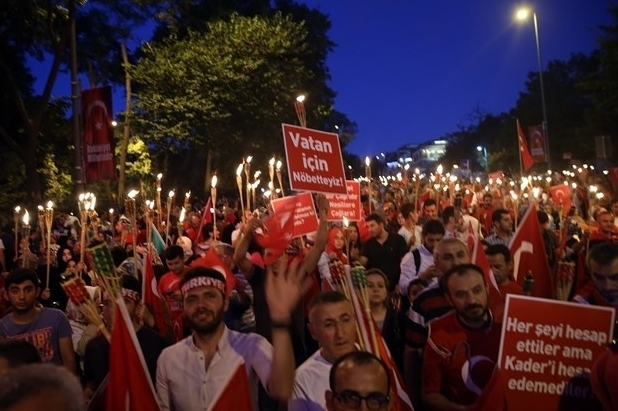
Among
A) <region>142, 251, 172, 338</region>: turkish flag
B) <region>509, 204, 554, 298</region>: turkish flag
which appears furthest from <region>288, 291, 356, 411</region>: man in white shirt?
<region>142, 251, 172, 338</region>: turkish flag

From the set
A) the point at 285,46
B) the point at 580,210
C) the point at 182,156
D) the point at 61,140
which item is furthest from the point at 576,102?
the point at 580,210

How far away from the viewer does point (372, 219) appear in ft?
31.9

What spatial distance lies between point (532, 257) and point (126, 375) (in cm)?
385

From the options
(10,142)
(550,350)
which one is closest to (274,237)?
(550,350)

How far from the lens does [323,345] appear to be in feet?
14.0

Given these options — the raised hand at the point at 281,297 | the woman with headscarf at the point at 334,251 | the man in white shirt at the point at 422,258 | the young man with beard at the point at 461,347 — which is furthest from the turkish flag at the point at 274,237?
the raised hand at the point at 281,297

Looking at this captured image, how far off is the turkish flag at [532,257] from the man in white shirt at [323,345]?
281 cm

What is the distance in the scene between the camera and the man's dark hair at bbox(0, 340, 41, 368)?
3.97 metres

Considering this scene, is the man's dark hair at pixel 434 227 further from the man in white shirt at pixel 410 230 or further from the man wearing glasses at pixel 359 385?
the man wearing glasses at pixel 359 385

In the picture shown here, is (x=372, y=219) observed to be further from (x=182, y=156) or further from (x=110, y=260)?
(x=182, y=156)

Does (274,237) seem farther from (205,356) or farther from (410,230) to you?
(410,230)

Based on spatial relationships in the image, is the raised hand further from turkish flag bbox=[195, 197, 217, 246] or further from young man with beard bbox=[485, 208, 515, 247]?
turkish flag bbox=[195, 197, 217, 246]

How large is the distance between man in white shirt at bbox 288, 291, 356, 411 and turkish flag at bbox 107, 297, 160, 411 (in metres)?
Answer: 0.92

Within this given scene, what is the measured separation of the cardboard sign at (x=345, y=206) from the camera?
405 inches
